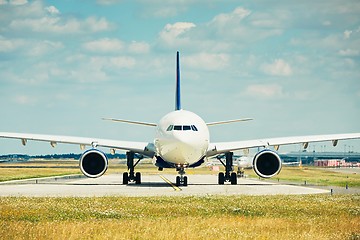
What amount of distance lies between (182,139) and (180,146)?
41 cm

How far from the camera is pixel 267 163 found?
127 ft

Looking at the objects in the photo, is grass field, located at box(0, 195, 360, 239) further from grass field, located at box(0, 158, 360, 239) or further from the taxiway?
the taxiway

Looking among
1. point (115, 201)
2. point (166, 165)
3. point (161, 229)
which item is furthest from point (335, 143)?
point (161, 229)

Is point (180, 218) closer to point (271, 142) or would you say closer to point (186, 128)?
point (186, 128)

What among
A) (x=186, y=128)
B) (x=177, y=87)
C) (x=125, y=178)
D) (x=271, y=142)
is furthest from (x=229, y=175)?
(x=186, y=128)

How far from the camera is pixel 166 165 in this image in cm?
3991

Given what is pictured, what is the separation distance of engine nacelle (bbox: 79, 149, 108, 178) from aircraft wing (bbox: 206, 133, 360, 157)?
6.18m

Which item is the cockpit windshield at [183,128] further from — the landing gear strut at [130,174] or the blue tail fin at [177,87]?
the blue tail fin at [177,87]

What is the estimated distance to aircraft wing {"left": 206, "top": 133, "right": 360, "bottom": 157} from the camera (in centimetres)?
4031

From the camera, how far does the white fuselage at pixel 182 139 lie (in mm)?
35750

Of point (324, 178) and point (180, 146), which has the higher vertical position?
point (180, 146)

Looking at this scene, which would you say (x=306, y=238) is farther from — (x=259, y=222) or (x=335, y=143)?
(x=335, y=143)

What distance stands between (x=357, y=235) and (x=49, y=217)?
27.8 ft

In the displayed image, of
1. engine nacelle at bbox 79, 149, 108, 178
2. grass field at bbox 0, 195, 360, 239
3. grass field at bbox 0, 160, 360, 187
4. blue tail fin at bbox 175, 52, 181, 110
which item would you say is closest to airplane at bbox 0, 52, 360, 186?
engine nacelle at bbox 79, 149, 108, 178
